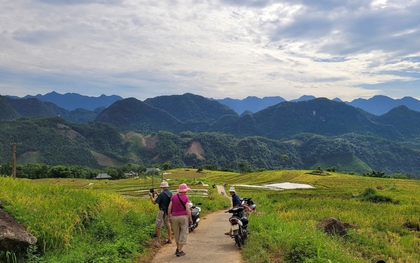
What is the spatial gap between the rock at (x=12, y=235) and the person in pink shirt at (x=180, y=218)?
388 centimetres

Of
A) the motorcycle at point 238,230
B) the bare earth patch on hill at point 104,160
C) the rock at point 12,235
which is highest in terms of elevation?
the rock at point 12,235

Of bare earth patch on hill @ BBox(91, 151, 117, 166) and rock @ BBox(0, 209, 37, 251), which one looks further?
bare earth patch on hill @ BBox(91, 151, 117, 166)

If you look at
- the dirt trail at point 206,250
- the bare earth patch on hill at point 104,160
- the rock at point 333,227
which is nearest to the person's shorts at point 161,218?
the dirt trail at point 206,250

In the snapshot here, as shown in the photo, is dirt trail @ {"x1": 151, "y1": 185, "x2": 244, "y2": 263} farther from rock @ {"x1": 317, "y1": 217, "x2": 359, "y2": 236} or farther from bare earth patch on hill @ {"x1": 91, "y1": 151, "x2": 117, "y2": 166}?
bare earth patch on hill @ {"x1": 91, "y1": 151, "x2": 117, "y2": 166}

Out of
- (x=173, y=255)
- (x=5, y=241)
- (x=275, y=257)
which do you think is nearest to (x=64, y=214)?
(x=5, y=241)

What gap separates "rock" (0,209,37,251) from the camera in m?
7.16

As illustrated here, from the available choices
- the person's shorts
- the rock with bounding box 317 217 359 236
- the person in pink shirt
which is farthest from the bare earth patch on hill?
the person in pink shirt

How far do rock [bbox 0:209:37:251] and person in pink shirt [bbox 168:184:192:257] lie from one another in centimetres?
388

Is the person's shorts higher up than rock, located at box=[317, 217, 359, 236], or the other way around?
the person's shorts

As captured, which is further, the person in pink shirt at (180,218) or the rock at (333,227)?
the rock at (333,227)

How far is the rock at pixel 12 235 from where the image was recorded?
7156 millimetres

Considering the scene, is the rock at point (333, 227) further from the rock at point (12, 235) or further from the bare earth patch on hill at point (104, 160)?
the bare earth patch on hill at point (104, 160)

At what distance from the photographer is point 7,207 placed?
853cm

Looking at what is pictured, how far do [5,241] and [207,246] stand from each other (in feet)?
20.1
